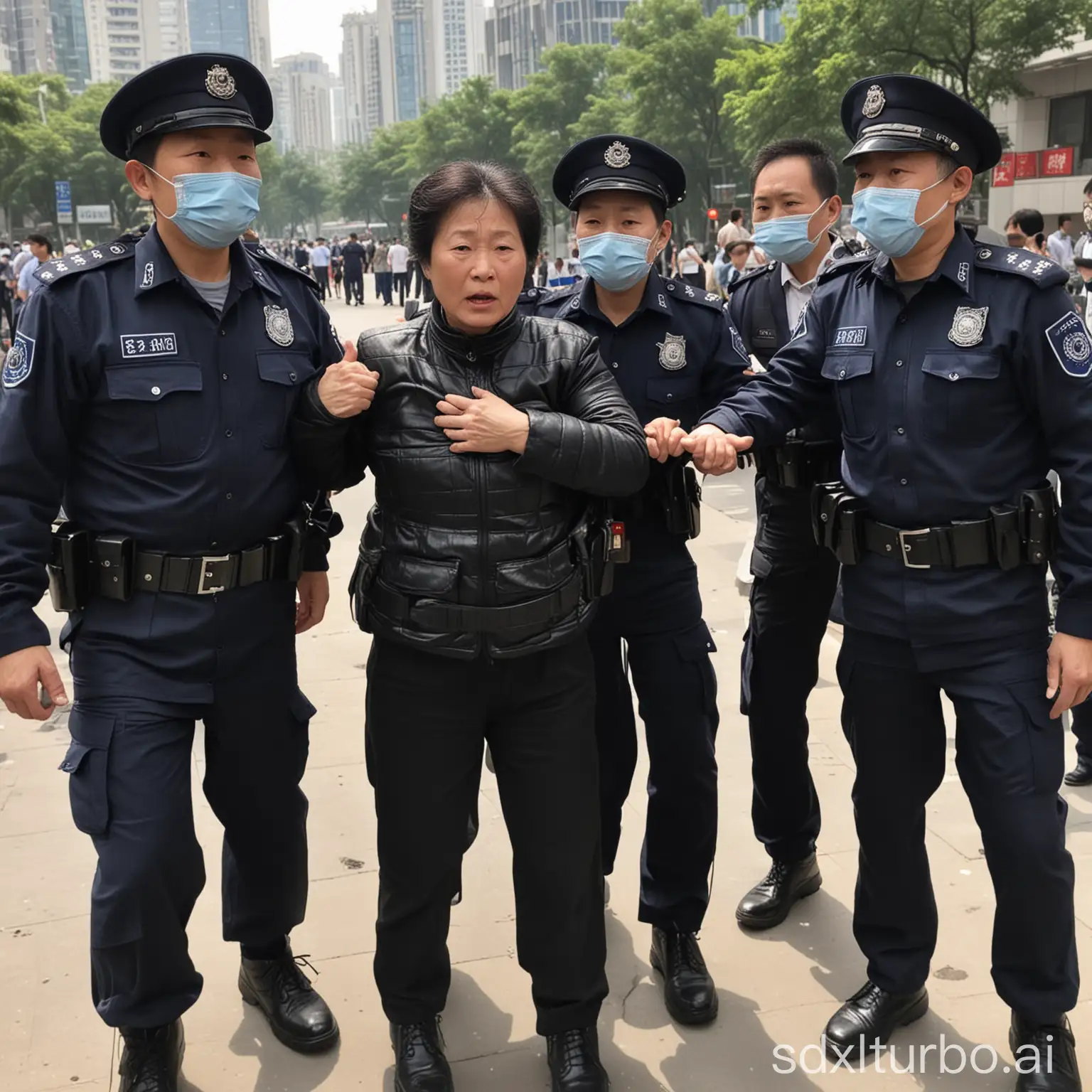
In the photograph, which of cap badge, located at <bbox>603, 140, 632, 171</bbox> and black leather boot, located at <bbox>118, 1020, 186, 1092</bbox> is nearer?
black leather boot, located at <bbox>118, 1020, 186, 1092</bbox>

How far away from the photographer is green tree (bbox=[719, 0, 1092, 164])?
2653 centimetres

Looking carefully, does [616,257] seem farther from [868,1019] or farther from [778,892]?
[868,1019]

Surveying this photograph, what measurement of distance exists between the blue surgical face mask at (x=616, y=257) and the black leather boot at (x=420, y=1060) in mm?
1853

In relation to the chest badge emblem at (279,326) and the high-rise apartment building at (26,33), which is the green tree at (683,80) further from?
the high-rise apartment building at (26,33)

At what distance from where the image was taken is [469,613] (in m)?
2.59

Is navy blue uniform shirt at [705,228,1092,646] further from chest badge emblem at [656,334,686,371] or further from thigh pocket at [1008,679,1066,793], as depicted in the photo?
chest badge emblem at [656,334,686,371]

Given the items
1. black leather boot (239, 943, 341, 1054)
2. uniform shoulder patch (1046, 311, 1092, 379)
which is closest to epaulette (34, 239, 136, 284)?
black leather boot (239, 943, 341, 1054)

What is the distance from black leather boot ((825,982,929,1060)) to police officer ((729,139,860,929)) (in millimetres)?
535

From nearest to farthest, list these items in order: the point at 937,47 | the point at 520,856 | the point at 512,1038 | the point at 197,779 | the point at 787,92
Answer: the point at 520,856 → the point at 512,1038 → the point at 197,779 → the point at 937,47 → the point at 787,92

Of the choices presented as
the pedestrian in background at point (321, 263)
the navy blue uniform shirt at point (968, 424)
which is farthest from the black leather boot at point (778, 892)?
the pedestrian in background at point (321, 263)

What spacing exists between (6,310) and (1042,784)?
22687 mm

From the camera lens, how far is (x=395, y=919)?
2.80m

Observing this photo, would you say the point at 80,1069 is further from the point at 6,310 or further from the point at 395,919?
the point at 6,310

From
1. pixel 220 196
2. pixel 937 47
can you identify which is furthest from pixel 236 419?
pixel 937 47
